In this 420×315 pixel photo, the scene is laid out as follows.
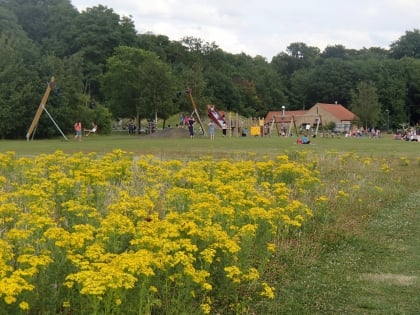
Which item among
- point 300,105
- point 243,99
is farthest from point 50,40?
point 300,105

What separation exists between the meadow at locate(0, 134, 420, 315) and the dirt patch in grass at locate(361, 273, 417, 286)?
0.08 ft

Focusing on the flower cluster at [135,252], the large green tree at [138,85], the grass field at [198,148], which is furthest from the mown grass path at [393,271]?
the large green tree at [138,85]

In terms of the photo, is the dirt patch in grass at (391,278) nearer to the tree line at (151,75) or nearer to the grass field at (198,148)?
the grass field at (198,148)

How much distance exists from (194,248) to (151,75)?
46.2 m

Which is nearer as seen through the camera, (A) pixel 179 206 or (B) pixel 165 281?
(B) pixel 165 281

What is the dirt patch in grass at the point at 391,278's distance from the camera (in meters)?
6.91

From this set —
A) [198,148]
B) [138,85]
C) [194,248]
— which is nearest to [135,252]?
[194,248]

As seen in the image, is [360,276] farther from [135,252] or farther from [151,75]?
[151,75]

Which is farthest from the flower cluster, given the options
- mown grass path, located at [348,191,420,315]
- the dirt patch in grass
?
the dirt patch in grass

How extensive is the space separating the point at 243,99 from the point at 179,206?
81.4m

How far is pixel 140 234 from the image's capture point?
17.3ft

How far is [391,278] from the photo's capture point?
7.09 metres

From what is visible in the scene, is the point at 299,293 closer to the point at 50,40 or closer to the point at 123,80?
the point at 123,80

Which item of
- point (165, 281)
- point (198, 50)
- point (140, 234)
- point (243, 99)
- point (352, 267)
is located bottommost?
point (352, 267)
